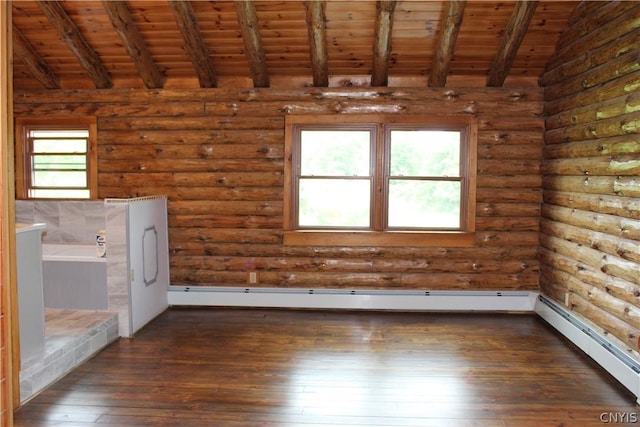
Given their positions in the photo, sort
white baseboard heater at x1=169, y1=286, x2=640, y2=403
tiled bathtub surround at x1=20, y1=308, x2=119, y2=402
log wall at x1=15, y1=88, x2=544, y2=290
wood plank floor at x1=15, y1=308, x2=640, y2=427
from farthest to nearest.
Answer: white baseboard heater at x1=169, y1=286, x2=640, y2=403, log wall at x1=15, y1=88, x2=544, y2=290, tiled bathtub surround at x1=20, y1=308, x2=119, y2=402, wood plank floor at x1=15, y1=308, x2=640, y2=427

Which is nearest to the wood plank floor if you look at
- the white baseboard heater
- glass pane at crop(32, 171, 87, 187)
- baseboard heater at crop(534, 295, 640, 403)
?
baseboard heater at crop(534, 295, 640, 403)

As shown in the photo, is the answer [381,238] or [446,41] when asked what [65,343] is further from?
[446,41]

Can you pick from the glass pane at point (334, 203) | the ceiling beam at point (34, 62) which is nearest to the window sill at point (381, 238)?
the glass pane at point (334, 203)

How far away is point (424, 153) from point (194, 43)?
2.76 meters

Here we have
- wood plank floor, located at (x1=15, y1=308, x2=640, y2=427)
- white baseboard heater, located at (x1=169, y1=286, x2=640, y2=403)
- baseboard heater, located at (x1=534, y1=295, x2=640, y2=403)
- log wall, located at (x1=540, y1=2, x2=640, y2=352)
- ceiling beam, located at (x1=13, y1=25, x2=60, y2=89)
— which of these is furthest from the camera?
white baseboard heater, located at (x1=169, y1=286, x2=640, y2=403)

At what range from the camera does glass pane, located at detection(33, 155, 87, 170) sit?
227 inches

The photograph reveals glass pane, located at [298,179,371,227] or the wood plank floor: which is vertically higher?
glass pane, located at [298,179,371,227]

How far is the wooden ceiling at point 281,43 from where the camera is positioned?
4.54m

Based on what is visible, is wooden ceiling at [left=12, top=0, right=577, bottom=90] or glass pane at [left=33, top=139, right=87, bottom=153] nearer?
wooden ceiling at [left=12, top=0, right=577, bottom=90]

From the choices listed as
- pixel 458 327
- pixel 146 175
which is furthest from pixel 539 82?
pixel 146 175

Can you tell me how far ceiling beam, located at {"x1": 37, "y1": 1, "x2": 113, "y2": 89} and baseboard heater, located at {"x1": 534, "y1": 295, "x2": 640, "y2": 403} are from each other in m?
5.49

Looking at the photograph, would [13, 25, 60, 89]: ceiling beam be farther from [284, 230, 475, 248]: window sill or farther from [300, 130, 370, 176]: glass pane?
[284, 230, 475, 248]: window sill

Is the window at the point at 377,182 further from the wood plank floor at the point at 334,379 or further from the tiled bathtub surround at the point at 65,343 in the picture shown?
the tiled bathtub surround at the point at 65,343

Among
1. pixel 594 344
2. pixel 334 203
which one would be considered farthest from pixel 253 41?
pixel 594 344
